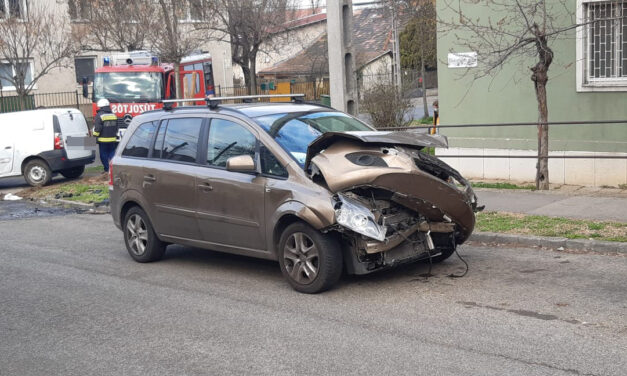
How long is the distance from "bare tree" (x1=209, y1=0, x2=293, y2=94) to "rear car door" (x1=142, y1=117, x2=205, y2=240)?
71.9ft

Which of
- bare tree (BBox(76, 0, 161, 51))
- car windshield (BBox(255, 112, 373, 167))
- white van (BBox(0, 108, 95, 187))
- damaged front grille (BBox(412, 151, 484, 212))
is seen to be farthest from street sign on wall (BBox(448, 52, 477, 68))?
bare tree (BBox(76, 0, 161, 51))

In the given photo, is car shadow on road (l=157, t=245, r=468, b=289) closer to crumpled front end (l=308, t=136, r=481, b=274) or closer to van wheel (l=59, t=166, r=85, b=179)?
crumpled front end (l=308, t=136, r=481, b=274)

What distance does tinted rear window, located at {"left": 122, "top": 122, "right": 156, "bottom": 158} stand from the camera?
9297 mm

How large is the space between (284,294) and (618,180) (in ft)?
30.8

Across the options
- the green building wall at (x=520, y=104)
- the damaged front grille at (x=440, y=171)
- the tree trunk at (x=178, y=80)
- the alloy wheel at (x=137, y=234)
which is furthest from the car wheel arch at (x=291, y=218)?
the tree trunk at (x=178, y=80)

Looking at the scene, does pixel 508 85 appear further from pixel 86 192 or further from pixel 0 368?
pixel 0 368

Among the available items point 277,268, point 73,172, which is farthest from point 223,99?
point 73,172

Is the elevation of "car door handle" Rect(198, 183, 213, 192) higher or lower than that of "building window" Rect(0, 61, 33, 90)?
lower

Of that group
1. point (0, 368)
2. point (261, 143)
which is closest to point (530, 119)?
point (261, 143)

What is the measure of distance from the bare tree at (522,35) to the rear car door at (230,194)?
6.27 metres

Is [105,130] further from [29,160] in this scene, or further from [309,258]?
[309,258]

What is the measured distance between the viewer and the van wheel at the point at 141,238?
30.1ft

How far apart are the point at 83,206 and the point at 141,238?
6.20 metres

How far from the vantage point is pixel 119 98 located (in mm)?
24297
